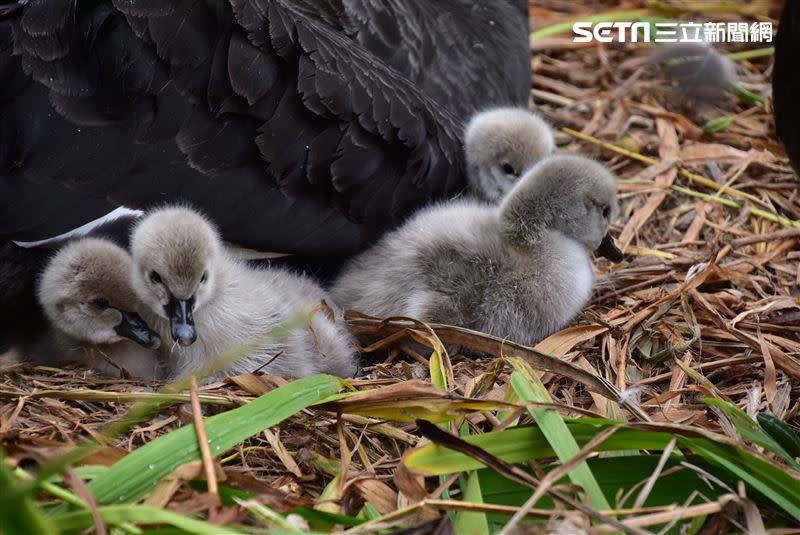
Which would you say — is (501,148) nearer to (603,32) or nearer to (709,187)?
(709,187)

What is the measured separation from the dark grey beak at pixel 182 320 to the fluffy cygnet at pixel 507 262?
1.53 ft

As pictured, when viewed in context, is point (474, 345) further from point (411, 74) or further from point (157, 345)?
point (411, 74)

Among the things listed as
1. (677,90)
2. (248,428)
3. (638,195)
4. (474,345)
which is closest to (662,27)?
(677,90)

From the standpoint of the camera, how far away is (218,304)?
210 cm

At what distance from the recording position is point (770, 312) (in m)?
2.46

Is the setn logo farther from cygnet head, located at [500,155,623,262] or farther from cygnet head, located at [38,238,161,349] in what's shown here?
cygnet head, located at [38,238,161,349]

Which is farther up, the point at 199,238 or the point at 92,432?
the point at 199,238

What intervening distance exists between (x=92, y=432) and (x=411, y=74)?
Result: 4.66ft

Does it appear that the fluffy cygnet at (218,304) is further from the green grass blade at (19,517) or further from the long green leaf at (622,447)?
the green grass blade at (19,517)

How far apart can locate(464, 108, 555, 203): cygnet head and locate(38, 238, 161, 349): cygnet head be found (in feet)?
2.85

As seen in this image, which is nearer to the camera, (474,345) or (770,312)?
(474,345)

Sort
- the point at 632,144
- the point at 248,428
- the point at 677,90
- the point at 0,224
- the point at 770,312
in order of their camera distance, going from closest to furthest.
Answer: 1. the point at 248,428
2. the point at 0,224
3. the point at 770,312
4. the point at 632,144
5. the point at 677,90

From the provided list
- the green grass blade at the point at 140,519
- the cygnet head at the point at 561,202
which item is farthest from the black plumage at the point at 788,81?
the green grass blade at the point at 140,519

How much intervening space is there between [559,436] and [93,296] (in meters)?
0.90
